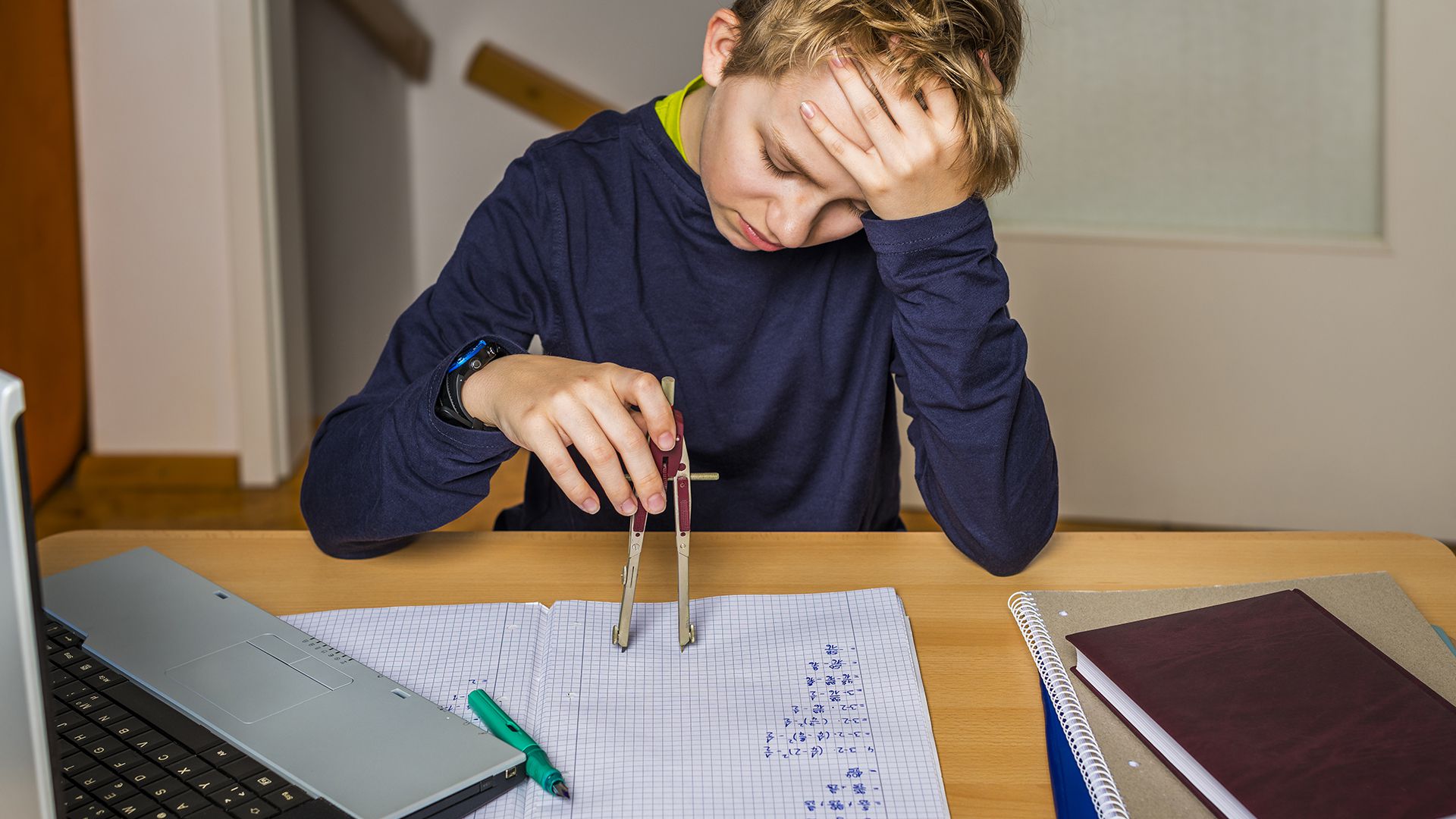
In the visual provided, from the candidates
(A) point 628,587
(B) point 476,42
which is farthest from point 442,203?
(A) point 628,587

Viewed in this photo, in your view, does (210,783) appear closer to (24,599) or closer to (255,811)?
(255,811)

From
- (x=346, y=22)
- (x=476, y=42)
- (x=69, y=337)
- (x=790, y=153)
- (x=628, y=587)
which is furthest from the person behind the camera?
(x=476, y=42)

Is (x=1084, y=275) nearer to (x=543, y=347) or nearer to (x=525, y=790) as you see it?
(x=543, y=347)

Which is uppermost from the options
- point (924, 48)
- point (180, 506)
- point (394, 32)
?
point (394, 32)

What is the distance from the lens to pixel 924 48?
0.78 metres

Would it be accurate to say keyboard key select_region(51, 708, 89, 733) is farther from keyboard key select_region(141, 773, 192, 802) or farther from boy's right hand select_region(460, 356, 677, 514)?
boy's right hand select_region(460, 356, 677, 514)

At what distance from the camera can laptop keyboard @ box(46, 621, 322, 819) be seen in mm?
573

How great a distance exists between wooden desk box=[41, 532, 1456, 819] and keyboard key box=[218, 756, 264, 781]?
200 mm

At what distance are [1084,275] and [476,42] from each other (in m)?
1.74

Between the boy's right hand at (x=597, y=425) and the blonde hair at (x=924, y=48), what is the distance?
276 millimetres

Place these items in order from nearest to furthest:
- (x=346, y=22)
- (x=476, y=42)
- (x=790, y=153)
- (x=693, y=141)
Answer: (x=790, y=153) → (x=693, y=141) → (x=346, y=22) → (x=476, y=42)

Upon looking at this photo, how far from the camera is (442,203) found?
123 inches

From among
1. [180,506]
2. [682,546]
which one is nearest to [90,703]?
[682,546]

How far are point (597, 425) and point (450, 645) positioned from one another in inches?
7.0
